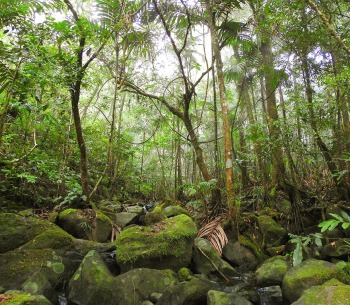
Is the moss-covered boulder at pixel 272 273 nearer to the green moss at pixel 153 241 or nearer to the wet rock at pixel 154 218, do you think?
the green moss at pixel 153 241

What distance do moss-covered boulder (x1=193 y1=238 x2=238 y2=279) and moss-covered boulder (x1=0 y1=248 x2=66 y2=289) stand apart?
2027mm

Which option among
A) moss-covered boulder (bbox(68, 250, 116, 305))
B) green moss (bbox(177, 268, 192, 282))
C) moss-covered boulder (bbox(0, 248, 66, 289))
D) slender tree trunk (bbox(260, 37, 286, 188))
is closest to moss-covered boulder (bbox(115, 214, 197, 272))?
green moss (bbox(177, 268, 192, 282))

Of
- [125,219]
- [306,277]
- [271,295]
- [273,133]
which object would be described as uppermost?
[273,133]

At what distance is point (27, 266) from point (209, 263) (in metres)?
2.65

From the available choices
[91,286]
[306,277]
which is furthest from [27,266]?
[306,277]

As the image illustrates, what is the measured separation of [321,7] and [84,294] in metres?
5.90

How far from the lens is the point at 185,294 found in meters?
3.20

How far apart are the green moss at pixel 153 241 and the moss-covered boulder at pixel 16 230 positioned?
137cm

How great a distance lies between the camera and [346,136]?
562 cm

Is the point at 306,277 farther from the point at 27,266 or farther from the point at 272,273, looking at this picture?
the point at 27,266

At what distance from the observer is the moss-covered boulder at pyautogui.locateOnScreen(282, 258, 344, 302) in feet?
10.8

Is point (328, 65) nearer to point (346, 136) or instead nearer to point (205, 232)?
point (346, 136)

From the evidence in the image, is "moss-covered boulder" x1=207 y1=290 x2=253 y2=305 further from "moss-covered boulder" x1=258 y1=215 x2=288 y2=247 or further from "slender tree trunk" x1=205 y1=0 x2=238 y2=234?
"moss-covered boulder" x1=258 y1=215 x2=288 y2=247

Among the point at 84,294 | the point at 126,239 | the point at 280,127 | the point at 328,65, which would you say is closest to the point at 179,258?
the point at 126,239
